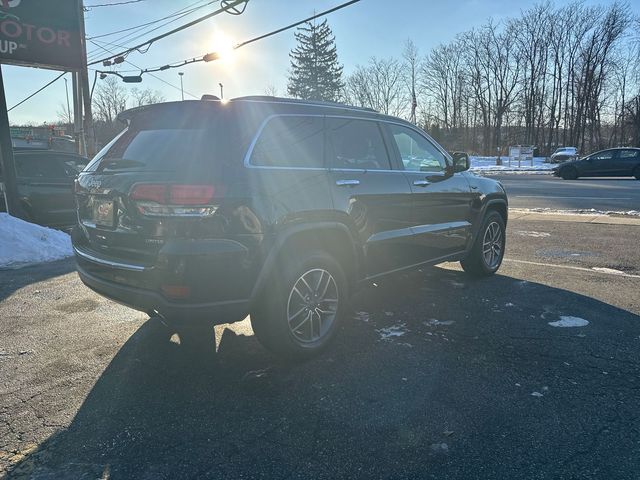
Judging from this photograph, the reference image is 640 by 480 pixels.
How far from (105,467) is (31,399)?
42.0 inches

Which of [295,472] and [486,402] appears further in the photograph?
[486,402]

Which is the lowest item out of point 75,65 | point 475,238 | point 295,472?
point 295,472

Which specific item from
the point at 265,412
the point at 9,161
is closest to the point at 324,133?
the point at 265,412

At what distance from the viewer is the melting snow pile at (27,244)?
7168 millimetres

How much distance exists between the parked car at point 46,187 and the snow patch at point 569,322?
8914mm

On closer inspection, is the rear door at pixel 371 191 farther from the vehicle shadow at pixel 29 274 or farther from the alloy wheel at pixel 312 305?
the vehicle shadow at pixel 29 274

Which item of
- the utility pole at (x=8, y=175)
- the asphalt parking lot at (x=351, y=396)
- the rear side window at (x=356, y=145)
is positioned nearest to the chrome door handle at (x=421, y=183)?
the rear side window at (x=356, y=145)

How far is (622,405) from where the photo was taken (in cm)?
286

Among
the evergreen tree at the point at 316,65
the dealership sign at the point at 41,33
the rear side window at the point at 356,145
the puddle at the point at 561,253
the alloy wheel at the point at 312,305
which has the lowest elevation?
the puddle at the point at 561,253

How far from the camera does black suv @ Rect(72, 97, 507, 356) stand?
2861 millimetres

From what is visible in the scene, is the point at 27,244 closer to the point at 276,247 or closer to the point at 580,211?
the point at 276,247

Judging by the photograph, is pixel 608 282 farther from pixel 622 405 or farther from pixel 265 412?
pixel 265 412

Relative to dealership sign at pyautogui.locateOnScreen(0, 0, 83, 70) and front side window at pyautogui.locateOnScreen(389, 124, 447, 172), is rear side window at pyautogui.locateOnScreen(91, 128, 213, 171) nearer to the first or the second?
front side window at pyautogui.locateOnScreen(389, 124, 447, 172)

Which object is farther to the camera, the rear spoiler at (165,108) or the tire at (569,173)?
the tire at (569,173)
